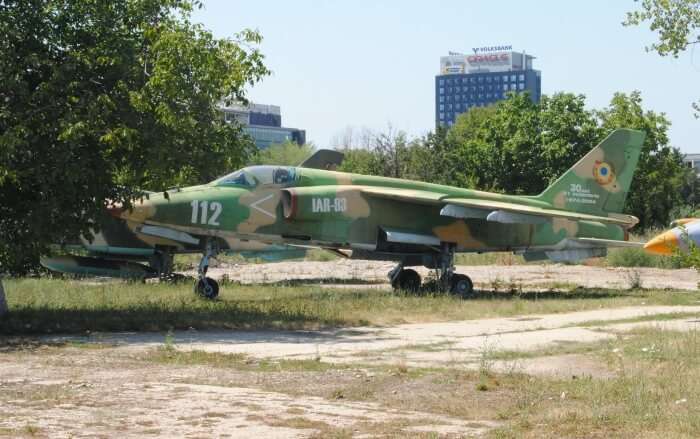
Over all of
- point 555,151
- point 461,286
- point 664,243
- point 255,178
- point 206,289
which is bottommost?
point 206,289

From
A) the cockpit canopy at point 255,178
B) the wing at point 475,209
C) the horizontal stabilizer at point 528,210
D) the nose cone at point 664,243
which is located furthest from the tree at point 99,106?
the nose cone at point 664,243

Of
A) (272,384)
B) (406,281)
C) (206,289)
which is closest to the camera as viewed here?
(272,384)

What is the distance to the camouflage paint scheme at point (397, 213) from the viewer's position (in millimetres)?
20953

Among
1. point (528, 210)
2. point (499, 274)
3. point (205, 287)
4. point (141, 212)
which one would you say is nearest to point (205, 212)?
point (141, 212)

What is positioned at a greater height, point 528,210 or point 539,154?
point 539,154

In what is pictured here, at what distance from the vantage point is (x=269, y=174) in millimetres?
21578

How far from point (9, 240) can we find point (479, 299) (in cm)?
1018

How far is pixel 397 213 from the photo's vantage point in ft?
75.8

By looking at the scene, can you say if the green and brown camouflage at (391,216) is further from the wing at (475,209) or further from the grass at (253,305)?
the grass at (253,305)

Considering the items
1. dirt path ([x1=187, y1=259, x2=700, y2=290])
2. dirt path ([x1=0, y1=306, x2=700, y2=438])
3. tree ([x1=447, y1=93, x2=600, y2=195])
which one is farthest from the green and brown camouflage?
tree ([x1=447, y1=93, x2=600, y2=195])

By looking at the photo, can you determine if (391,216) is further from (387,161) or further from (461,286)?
(387,161)

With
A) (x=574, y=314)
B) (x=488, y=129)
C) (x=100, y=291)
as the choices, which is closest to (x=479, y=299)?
(x=574, y=314)

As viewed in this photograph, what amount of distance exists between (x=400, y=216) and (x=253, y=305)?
4837 mm

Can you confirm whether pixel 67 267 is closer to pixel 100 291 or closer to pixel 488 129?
pixel 100 291
